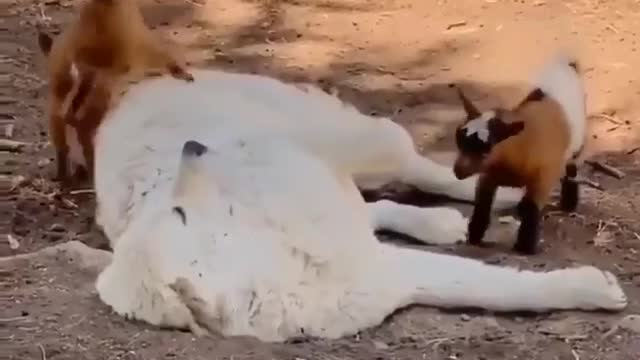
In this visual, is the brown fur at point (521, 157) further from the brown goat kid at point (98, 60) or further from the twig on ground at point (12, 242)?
the twig on ground at point (12, 242)

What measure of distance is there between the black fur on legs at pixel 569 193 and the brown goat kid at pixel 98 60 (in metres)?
1.07

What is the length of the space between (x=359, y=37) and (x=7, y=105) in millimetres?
1393

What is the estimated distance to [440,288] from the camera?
3322 millimetres

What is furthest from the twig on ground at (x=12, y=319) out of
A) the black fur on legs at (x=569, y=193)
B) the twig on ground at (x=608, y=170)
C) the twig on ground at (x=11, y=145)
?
the twig on ground at (x=608, y=170)

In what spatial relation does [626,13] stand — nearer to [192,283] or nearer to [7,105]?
[7,105]

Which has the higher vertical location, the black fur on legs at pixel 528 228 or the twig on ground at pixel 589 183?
the black fur on legs at pixel 528 228

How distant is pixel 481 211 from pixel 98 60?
107cm

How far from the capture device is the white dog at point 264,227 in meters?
3.11

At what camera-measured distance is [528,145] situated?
3434 mm

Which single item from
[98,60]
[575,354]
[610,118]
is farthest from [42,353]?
[610,118]

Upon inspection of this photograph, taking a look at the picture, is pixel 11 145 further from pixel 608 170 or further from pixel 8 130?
pixel 608 170

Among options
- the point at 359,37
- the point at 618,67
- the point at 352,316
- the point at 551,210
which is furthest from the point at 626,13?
the point at 352,316

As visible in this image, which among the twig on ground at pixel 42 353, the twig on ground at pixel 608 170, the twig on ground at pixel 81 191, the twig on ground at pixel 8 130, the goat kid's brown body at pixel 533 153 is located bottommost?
the twig on ground at pixel 8 130

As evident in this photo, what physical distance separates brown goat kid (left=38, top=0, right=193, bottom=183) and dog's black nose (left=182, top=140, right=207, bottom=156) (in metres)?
0.54
